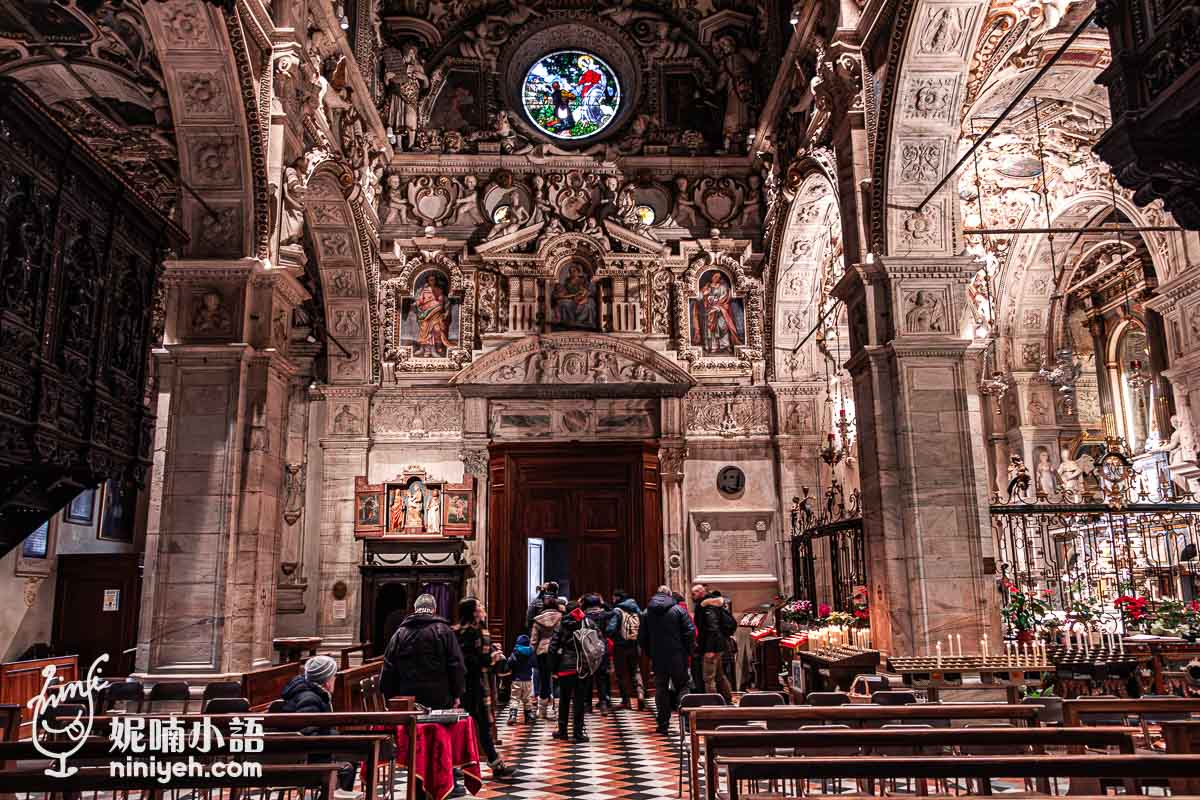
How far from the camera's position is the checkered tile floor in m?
7.16

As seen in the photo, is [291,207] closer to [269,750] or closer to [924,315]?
[924,315]

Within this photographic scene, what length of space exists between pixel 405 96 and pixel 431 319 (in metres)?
4.08

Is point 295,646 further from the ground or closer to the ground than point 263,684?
further from the ground

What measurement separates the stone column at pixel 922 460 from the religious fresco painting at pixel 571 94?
9.18m

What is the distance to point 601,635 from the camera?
35.5 ft

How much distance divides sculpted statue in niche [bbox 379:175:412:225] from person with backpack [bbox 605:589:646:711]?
8265 millimetres

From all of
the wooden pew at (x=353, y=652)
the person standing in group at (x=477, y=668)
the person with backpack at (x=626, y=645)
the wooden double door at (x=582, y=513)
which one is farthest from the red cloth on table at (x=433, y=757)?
the wooden double door at (x=582, y=513)

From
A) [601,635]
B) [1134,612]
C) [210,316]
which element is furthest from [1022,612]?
[210,316]

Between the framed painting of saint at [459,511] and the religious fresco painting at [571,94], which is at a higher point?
the religious fresco painting at [571,94]

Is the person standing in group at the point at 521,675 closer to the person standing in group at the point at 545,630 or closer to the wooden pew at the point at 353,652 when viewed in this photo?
the person standing in group at the point at 545,630

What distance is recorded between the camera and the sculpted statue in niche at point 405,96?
56.2 ft

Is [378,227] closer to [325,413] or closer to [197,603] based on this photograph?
[325,413]

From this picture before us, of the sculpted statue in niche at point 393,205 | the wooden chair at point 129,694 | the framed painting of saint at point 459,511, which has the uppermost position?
the sculpted statue in niche at point 393,205

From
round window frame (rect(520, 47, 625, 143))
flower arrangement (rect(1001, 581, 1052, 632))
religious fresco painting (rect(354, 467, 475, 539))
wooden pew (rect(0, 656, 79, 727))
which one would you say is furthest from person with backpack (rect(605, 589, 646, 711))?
round window frame (rect(520, 47, 625, 143))
